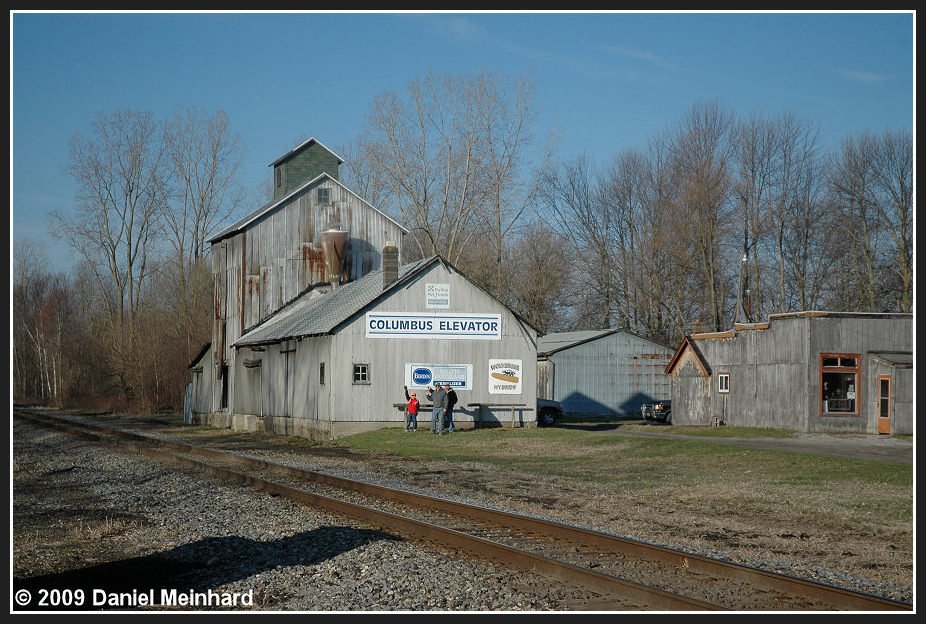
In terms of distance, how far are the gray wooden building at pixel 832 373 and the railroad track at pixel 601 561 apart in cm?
2019

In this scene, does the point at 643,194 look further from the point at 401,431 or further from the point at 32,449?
the point at 32,449

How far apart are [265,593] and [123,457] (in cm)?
1648

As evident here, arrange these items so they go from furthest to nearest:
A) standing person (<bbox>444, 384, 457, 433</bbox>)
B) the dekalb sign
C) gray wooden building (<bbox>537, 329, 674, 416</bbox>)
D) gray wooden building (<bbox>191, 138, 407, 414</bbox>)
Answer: gray wooden building (<bbox>537, 329, 674, 416</bbox>) → gray wooden building (<bbox>191, 138, 407, 414</bbox>) → the dekalb sign → standing person (<bbox>444, 384, 457, 433</bbox>)

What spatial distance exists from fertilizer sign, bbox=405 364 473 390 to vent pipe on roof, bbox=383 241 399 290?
3.05 metres

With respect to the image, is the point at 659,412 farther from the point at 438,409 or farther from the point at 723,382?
the point at 438,409

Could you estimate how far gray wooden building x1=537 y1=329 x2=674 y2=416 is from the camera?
53.7 m

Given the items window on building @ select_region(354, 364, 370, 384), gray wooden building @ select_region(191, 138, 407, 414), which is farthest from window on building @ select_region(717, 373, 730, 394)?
gray wooden building @ select_region(191, 138, 407, 414)

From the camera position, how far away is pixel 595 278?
67.7 meters

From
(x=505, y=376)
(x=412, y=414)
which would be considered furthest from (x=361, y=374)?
(x=505, y=376)

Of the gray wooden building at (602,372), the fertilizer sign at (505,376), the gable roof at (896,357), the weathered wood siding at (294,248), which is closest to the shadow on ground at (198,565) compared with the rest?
the fertilizer sign at (505,376)

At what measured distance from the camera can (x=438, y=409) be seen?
3247cm

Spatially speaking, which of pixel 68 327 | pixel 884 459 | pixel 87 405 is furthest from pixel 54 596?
pixel 68 327

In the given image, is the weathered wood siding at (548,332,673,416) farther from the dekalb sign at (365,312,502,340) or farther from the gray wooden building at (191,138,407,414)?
the dekalb sign at (365,312,502,340)

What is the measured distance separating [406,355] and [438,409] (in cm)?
282
